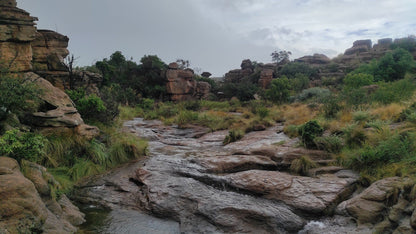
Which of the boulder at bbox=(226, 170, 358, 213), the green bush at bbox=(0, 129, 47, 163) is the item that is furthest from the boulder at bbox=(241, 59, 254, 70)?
the green bush at bbox=(0, 129, 47, 163)

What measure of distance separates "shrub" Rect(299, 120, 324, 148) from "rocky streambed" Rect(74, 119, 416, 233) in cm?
68

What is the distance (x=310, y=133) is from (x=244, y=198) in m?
4.16

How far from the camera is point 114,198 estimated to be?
5.91 meters

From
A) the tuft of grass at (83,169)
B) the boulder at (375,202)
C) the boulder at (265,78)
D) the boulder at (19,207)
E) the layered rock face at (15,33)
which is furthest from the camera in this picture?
the boulder at (265,78)

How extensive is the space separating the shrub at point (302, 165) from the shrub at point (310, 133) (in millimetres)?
1319

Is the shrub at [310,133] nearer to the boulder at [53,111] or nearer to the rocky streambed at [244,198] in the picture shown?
the rocky streambed at [244,198]

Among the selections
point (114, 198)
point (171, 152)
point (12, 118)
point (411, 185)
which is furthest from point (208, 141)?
point (411, 185)

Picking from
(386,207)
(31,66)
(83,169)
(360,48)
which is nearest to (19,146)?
(83,169)

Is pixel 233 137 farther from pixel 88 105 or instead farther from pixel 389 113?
pixel 88 105

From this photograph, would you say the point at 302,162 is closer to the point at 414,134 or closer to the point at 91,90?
the point at 414,134

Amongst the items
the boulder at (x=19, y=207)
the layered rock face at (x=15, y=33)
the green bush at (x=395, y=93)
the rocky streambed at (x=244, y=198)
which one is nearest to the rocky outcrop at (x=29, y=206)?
the boulder at (x=19, y=207)

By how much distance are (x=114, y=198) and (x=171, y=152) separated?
13.4 ft

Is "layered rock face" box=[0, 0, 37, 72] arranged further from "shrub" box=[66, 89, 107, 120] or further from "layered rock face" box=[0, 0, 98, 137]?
"shrub" box=[66, 89, 107, 120]

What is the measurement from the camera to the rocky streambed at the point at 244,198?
4699mm
